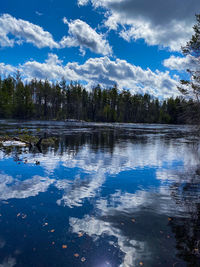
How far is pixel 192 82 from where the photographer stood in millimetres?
22797

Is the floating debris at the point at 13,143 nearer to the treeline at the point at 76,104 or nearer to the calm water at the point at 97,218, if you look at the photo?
the calm water at the point at 97,218

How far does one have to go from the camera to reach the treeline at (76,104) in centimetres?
9490

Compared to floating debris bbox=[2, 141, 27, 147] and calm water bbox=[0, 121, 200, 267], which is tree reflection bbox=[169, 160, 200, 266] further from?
floating debris bbox=[2, 141, 27, 147]

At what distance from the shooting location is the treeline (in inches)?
3736

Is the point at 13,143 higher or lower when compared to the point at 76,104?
lower

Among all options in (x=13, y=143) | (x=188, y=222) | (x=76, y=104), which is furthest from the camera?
(x=76, y=104)

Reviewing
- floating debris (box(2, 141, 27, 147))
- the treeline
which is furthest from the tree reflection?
the treeline

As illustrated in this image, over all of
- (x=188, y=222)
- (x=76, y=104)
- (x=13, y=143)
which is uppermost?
(x=76, y=104)

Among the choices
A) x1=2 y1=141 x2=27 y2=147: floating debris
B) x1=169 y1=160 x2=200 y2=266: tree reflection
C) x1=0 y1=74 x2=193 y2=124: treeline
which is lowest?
x1=169 y1=160 x2=200 y2=266: tree reflection

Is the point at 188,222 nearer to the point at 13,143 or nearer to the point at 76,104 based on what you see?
the point at 13,143

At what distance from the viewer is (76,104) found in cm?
12106

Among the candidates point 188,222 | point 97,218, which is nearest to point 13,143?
point 97,218

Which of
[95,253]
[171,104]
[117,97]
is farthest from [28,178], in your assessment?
[171,104]

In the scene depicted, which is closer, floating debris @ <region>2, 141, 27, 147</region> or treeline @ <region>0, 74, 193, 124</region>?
floating debris @ <region>2, 141, 27, 147</region>
